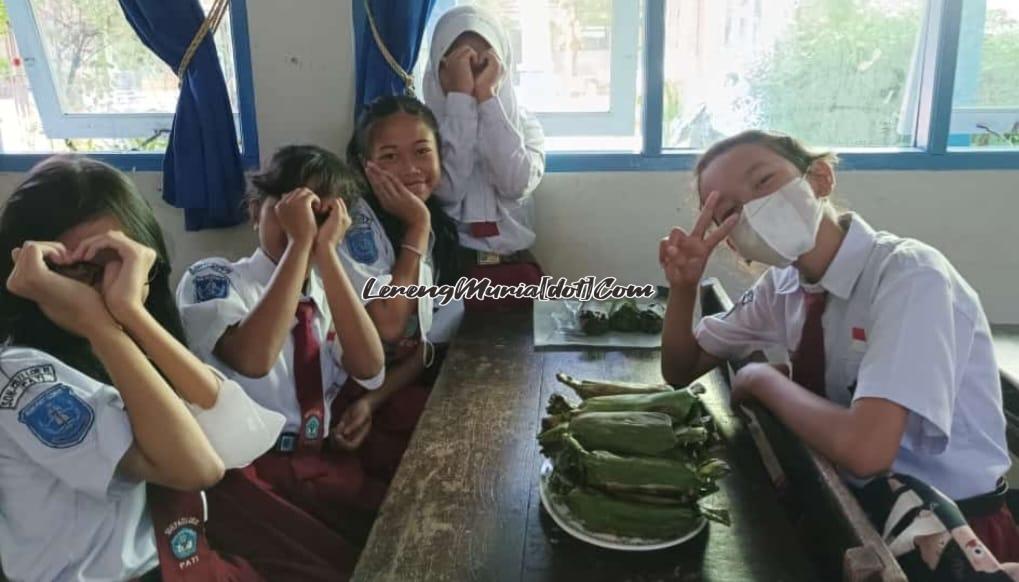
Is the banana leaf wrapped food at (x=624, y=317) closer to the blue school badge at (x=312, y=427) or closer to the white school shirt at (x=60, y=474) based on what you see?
the blue school badge at (x=312, y=427)

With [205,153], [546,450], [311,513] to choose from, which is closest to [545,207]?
[205,153]

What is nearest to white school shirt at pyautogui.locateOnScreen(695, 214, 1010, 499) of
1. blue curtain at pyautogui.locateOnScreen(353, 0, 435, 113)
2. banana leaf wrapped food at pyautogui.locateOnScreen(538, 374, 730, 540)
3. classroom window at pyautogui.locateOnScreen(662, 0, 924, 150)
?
banana leaf wrapped food at pyautogui.locateOnScreen(538, 374, 730, 540)

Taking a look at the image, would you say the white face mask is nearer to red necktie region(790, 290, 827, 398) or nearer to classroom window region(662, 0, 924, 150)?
red necktie region(790, 290, 827, 398)

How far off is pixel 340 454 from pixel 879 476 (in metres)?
1.08

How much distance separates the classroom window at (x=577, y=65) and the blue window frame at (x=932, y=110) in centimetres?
7

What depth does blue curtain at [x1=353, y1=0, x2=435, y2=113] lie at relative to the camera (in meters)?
2.47

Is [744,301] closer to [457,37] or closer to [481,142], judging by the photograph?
[481,142]

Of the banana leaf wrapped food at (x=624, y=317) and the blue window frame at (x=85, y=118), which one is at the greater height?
the blue window frame at (x=85, y=118)

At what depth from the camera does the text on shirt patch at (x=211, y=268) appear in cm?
157

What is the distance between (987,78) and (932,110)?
231 millimetres

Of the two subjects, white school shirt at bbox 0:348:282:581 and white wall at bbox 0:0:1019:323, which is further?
white wall at bbox 0:0:1019:323

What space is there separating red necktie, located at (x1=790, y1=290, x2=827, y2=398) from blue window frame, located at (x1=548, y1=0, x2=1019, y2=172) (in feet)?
4.49

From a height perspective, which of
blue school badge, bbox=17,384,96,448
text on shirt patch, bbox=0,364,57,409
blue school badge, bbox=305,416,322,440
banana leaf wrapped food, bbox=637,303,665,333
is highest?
text on shirt patch, bbox=0,364,57,409

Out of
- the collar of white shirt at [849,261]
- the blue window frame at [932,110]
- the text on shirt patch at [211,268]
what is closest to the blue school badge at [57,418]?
the text on shirt patch at [211,268]
